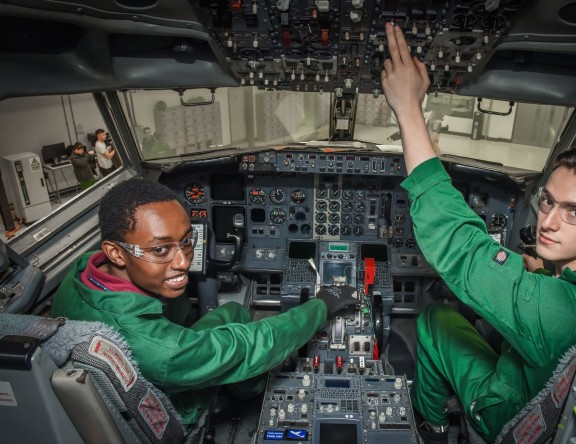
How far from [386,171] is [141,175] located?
2108 mm

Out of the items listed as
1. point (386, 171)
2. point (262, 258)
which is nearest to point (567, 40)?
point (386, 171)

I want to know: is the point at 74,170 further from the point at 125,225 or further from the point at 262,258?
the point at 125,225

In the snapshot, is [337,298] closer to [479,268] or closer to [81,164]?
[479,268]

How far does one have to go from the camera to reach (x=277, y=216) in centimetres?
388

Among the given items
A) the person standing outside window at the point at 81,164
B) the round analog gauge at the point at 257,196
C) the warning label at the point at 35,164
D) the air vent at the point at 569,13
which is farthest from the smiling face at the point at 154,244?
the person standing outside window at the point at 81,164

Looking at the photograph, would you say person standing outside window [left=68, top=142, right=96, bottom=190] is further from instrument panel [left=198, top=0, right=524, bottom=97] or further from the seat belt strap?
the seat belt strap

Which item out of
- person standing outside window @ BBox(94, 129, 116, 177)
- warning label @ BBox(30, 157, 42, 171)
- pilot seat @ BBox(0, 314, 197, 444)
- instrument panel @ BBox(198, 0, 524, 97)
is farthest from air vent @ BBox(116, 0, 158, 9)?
warning label @ BBox(30, 157, 42, 171)

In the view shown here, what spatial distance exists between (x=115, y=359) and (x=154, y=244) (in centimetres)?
47

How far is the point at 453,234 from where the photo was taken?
4.11 ft

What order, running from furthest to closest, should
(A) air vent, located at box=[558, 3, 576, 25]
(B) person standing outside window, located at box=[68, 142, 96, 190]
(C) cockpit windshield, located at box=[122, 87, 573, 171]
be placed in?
(B) person standing outside window, located at box=[68, 142, 96, 190]
(C) cockpit windshield, located at box=[122, 87, 573, 171]
(A) air vent, located at box=[558, 3, 576, 25]

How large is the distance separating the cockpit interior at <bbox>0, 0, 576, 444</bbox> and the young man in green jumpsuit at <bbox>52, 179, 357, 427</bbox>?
12.7 inches

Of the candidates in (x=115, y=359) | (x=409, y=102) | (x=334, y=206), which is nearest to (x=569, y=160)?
(x=409, y=102)

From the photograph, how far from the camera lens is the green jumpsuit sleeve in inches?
49.4

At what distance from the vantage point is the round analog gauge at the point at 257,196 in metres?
3.80
